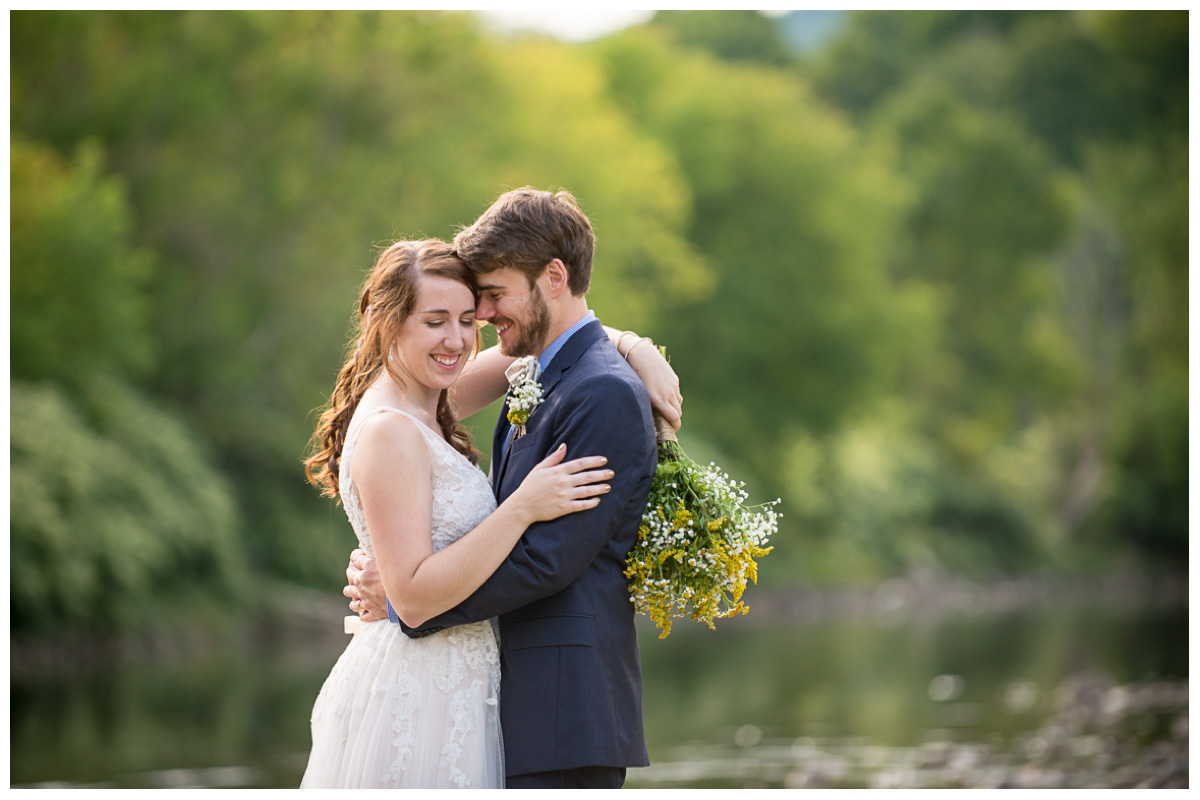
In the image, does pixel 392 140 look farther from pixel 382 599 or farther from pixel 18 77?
pixel 382 599

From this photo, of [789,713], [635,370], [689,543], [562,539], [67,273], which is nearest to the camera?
[562,539]

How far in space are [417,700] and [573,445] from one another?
0.93m

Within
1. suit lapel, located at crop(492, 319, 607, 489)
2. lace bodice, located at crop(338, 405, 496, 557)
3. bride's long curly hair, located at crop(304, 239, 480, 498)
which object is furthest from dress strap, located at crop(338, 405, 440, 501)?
suit lapel, located at crop(492, 319, 607, 489)

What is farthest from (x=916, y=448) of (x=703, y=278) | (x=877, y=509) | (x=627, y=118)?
(x=627, y=118)

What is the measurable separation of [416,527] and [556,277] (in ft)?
2.87

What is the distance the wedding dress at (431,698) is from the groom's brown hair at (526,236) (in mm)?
553

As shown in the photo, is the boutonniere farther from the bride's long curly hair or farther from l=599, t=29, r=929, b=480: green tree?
l=599, t=29, r=929, b=480: green tree

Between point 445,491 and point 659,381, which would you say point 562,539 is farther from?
point 659,381

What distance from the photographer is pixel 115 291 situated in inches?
810

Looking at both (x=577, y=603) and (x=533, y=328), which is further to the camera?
(x=533, y=328)

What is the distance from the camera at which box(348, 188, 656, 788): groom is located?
3877 millimetres

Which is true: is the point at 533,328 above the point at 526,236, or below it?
below

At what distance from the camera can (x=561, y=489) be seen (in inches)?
151

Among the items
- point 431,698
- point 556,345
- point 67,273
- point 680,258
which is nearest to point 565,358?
point 556,345
